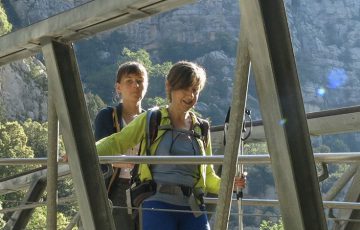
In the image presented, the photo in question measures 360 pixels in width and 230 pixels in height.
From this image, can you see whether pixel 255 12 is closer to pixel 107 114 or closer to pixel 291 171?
pixel 291 171

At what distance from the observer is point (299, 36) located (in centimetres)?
10888

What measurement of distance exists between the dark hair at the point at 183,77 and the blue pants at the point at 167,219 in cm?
42

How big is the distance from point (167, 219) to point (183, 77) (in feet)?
1.65

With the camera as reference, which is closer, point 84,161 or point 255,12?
point 255,12

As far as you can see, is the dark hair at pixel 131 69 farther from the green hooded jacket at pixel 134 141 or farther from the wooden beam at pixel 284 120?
the wooden beam at pixel 284 120

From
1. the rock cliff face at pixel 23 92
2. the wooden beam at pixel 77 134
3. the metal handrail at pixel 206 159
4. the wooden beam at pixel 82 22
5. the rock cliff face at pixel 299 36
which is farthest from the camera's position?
the rock cliff face at pixel 299 36

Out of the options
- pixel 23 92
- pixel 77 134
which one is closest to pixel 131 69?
pixel 77 134

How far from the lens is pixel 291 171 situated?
4.02 feet

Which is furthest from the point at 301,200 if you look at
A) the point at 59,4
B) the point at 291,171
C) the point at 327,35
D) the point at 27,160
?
the point at 327,35

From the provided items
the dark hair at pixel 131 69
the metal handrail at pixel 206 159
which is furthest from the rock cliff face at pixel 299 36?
the metal handrail at pixel 206 159

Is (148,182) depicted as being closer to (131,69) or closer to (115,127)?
(115,127)

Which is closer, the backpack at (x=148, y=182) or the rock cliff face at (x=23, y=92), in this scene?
the backpack at (x=148, y=182)

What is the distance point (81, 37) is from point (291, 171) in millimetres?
648

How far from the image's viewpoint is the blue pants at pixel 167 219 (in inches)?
95.3
